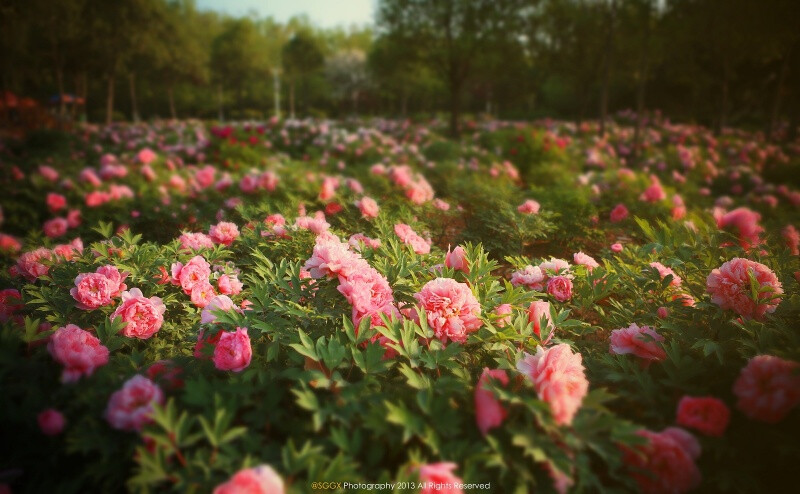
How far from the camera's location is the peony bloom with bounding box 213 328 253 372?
3.95 feet

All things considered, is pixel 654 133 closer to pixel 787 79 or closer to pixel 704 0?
pixel 704 0

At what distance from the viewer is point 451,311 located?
53.4 inches

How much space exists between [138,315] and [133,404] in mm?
571

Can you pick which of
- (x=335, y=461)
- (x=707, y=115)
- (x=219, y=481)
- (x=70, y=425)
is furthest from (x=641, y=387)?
(x=707, y=115)

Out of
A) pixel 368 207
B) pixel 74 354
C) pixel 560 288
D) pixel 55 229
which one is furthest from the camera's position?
pixel 55 229

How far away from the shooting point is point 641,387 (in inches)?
52.0

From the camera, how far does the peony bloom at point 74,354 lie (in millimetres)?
1155

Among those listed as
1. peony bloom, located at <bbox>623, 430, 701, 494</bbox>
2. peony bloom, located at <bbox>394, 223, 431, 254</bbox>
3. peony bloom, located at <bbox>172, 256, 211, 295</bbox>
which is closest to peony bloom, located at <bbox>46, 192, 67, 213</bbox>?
peony bloom, located at <bbox>172, 256, 211, 295</bbox>

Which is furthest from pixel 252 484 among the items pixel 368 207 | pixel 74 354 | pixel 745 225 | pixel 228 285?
pixel 745 225

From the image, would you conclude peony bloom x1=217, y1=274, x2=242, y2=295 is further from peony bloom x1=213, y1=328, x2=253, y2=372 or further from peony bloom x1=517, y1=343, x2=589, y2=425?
peony bloom x1=517, y1=343, x2=589, y2=425

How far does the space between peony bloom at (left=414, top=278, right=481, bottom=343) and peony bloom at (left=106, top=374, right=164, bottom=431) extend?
85 cm

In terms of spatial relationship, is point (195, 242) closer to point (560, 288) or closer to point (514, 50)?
point (560, 288)

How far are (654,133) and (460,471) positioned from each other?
45.0 ft

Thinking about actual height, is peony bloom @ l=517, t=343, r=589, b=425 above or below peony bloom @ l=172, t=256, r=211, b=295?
below
